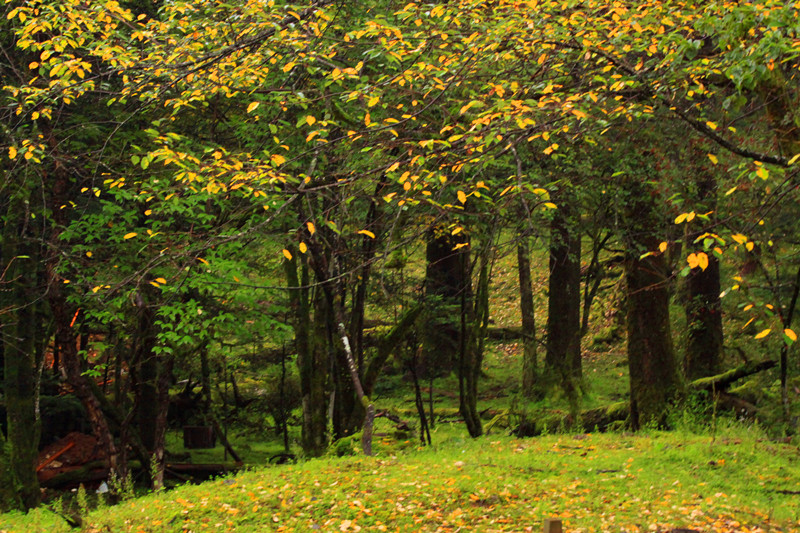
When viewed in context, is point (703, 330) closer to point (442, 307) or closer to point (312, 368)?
point (442, 307)

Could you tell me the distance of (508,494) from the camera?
24.8ft

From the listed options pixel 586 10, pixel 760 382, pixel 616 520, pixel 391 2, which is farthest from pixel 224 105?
pixel 760 382

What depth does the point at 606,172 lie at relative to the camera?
11766 mm

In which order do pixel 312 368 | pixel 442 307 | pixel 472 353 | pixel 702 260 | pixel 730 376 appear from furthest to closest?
pixel 442 307 → pixel 472 353 → pixel 312 368 → pixel 730 376 → pixel 702 260

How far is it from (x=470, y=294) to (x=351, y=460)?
17.6 ft

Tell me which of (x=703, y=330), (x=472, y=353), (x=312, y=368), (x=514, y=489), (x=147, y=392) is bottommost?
(x=514, y=489)

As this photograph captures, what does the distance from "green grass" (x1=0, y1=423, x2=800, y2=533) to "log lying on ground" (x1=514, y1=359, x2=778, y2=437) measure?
148 centimetres

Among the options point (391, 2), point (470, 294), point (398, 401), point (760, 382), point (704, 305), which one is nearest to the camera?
point (391, 2)

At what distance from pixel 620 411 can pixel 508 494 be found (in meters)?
5.88

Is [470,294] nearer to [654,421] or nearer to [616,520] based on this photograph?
[654,421]

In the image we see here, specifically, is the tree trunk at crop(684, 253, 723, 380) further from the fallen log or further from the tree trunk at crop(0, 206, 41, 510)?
the tree trunk at crop(0, 206, 41, 510)

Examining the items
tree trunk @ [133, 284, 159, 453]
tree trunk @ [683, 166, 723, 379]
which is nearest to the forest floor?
tree trunk @ [683, 166, 723, 379]

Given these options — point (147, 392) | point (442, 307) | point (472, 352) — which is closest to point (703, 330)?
point (472, 352)

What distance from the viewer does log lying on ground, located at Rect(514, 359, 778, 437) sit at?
1134 centimetres
